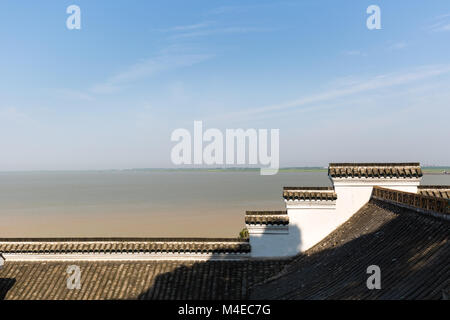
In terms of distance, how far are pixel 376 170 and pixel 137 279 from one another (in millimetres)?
10556

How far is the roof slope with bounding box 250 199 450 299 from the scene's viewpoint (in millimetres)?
6172

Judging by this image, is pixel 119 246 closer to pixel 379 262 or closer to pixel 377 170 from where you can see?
pixel 379 262

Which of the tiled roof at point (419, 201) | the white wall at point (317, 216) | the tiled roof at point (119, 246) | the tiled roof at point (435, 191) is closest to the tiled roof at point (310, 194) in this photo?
the white wall at point (317, 216)

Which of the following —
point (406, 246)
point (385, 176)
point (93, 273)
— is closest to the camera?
point (406, 246)

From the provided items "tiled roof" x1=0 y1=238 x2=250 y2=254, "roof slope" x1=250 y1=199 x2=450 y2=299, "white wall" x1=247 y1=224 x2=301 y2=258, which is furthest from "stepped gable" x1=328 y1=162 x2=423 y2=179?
"tiled roof" x1=0 y1=238 x2=250 y2=254

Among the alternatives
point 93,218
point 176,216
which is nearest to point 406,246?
point 176,216

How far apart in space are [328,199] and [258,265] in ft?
13.2

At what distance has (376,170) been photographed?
48.0ft

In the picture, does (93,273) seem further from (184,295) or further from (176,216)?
(176,216)

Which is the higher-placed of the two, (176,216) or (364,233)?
(176,216)

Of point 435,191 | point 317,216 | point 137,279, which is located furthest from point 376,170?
point 137,279

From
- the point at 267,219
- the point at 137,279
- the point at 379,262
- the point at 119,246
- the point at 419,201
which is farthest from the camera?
the point at 267,219

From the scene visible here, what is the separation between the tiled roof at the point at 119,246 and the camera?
1399 cm

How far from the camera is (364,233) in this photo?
1093cm
